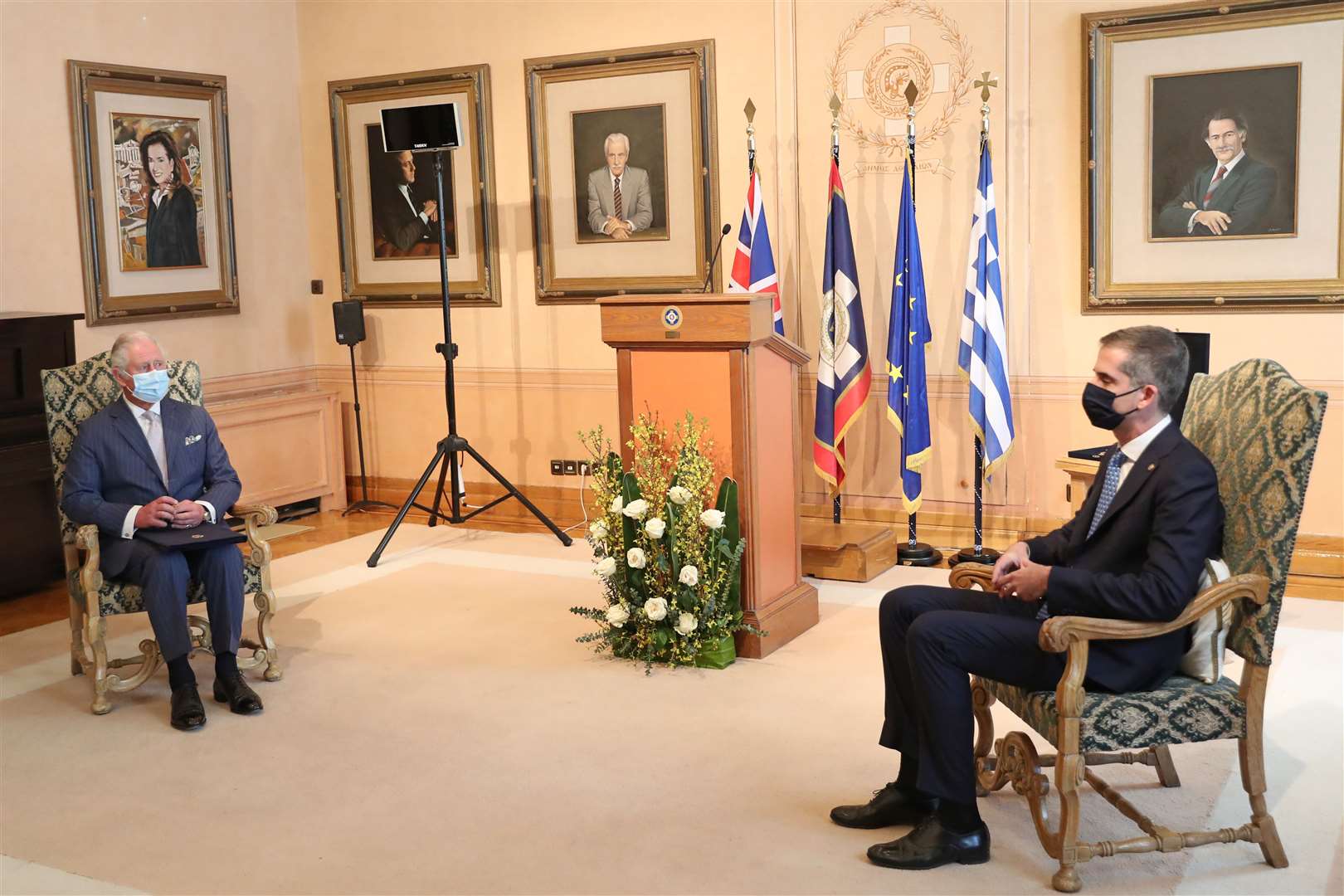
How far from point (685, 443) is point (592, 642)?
100cm

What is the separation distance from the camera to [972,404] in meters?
6.46

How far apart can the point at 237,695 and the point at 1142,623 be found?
3159mm

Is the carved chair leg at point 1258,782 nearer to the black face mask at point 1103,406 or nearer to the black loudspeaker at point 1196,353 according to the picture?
the black face mask at point 1103,406

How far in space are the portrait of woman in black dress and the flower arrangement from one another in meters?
4.05

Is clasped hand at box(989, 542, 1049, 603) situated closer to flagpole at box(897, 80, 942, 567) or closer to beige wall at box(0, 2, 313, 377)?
flagpole at box(897, 80, 942, 567)

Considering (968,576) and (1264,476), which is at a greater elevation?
(1264,476)

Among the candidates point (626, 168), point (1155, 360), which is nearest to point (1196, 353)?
point (1155, 360)

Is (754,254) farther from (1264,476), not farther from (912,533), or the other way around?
(1264,476)

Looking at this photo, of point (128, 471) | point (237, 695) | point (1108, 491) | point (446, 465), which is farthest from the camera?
point (446, 465)

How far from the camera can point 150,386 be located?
491 cm

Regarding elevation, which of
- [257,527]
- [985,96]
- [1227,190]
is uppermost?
[985,96]

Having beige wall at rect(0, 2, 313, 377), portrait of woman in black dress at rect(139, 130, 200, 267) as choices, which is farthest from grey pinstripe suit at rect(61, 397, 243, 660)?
portrait of woman in black dress at rect(139, 130, 200, 267)

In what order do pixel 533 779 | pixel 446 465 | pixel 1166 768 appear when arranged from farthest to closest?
pixel 446 465
pixel 533 779
pixel 1166 768

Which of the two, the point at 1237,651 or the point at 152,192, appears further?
the point at 152,192
